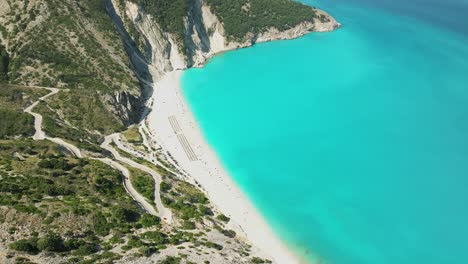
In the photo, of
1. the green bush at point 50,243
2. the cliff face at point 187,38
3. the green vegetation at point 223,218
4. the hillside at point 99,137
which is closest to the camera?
the green bush at point 50,243

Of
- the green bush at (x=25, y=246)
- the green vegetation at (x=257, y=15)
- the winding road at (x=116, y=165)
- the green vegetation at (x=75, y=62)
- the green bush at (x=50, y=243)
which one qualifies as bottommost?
the green bush at (x=25, y=246)

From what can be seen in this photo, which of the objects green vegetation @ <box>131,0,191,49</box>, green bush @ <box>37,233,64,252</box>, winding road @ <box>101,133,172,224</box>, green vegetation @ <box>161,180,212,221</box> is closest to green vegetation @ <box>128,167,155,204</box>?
winding road @ <box>101,133,172,224</box>

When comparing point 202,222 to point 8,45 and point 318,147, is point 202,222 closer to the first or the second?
point 318,147

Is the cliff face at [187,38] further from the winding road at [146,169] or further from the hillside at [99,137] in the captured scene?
the winding road at [146,169]

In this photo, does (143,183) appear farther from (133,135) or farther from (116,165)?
(133,135)

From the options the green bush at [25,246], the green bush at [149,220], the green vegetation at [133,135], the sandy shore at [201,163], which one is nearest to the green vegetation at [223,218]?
the sandy shore at [201,163]

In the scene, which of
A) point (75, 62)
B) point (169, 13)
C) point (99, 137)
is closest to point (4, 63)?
point (75, 62)
